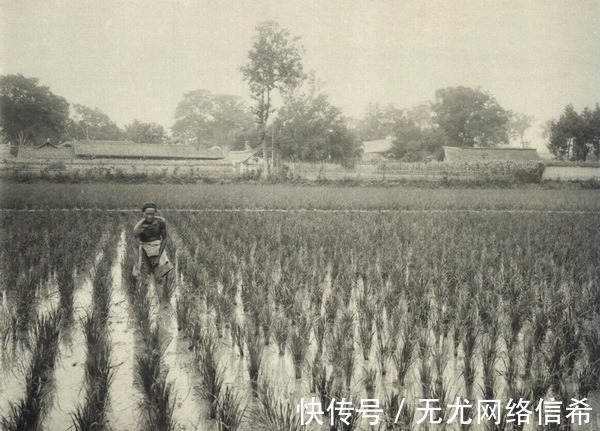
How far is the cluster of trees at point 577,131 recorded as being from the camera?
29.9 meters

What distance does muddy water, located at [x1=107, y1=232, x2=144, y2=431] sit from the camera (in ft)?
9.32

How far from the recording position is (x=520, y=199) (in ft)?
61.5

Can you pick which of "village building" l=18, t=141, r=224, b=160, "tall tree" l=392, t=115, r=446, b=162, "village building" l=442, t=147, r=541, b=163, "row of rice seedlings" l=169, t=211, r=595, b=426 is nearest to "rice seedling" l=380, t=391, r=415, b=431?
"row of rice seedlings" l=169, t=211, r=595, b=426

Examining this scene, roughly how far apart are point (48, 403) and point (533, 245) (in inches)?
322

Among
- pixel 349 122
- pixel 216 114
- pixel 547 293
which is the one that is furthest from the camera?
pixel 349 122

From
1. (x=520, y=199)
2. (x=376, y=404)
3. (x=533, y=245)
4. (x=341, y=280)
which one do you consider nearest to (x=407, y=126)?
(x=520, y=199)

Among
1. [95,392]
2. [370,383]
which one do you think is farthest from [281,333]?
[95,392]

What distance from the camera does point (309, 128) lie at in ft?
103

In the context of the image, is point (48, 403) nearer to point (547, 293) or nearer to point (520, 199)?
point (547, 293)

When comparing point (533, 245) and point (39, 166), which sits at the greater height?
point (39, 166)

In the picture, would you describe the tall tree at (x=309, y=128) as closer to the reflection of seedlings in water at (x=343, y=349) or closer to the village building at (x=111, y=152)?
the village building at (x=111, y=152)

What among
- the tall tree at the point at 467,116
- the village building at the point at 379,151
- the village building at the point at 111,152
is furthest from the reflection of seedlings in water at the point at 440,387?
the tall tree at the point at 467,116

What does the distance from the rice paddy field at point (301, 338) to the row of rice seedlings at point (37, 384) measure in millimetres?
16

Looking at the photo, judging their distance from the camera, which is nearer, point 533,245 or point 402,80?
point 533,245
